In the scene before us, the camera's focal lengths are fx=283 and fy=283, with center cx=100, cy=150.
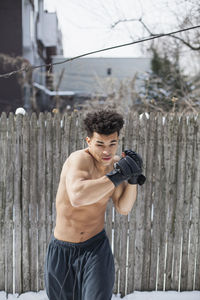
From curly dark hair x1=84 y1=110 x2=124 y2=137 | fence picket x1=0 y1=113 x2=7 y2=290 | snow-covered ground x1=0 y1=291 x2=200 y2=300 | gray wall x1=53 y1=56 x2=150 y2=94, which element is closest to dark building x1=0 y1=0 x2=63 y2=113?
gray wall x1=53 y1=56 x2=150 y2=94

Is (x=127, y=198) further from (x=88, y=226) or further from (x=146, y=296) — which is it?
(x=146, y=296)

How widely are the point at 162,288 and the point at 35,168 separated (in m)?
2.00

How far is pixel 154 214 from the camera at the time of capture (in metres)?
3.15

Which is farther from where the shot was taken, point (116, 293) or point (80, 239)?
point (116, 293)

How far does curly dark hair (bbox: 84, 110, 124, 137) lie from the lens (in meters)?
1.80

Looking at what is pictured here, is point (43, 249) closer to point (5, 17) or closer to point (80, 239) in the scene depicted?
point (80, 239)

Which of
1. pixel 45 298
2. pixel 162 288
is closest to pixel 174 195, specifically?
pixel 162 288

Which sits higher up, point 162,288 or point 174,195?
point 174,195

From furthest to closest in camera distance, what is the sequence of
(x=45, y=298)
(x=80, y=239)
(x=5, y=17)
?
1. (x=5, y=17)
2. (x=45, y=298)
3. (x=80, y=239)

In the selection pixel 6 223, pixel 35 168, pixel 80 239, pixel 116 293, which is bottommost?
pixel 116 293

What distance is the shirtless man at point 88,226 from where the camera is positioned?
1807 mm

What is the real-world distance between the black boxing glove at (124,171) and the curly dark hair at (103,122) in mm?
254

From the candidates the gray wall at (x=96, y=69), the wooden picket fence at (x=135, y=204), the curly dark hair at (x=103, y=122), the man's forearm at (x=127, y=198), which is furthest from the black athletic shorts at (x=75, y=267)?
the gray wall at (x=96, y=69)

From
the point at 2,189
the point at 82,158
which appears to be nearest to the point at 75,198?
the point at 82,158
